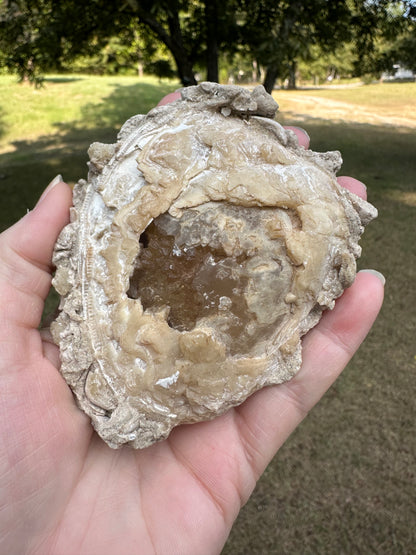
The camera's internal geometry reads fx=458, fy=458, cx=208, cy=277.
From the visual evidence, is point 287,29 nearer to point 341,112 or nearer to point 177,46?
point 177,46

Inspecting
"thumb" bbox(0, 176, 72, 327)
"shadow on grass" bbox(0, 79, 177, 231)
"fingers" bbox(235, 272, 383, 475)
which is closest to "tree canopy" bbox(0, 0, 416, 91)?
"shadow on grass" bbox(0, 79, 177, 231)

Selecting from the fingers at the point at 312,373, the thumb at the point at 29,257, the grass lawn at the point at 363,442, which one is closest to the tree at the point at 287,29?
the grass lawn at the point at 363,442

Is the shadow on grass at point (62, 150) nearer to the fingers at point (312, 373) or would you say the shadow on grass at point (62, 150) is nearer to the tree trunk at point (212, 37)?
the tree trunk at point (212, 37)


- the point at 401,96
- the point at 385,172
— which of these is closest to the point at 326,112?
the point at 401,96

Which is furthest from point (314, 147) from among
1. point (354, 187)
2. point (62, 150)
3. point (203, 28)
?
point (354, 187)

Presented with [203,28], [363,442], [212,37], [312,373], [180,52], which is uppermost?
[203,28]

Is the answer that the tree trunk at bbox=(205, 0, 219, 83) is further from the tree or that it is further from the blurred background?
the tree
